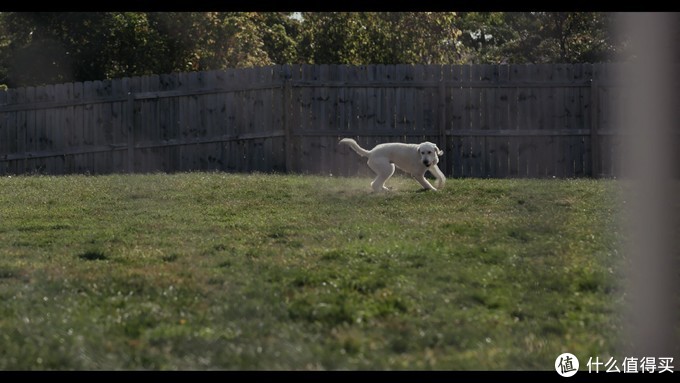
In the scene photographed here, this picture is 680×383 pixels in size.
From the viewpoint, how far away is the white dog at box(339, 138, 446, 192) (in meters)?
14.8

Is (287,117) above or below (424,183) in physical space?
above

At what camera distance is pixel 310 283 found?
8.05 metres

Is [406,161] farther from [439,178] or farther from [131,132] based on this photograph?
[131,132]

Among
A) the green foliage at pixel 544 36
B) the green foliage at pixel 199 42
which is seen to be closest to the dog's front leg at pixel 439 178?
the green foliage at pixel 199 42

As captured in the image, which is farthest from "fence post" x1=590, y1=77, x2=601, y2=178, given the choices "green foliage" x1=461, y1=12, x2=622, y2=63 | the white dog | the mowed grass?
"green foliage" x1=461, y1=12, x2=622, y2=63

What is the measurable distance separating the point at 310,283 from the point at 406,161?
7.29 meters

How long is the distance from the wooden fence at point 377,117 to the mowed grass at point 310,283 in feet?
18.5

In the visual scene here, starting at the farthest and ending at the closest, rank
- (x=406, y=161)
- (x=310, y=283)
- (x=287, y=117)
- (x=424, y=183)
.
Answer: (x=287, y=117) < (x=406, y=161) < (x=424, y=183) < (x=310, y=283)

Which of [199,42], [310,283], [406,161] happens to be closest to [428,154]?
[406,161]

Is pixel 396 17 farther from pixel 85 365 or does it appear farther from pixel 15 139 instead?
pixel 85 365

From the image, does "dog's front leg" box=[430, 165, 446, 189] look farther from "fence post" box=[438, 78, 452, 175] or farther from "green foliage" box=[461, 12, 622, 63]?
"green foliage" box=[461, 12, 622, 63]

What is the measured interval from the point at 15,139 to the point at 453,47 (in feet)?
50.7

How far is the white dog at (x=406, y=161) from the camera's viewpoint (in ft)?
48.5
